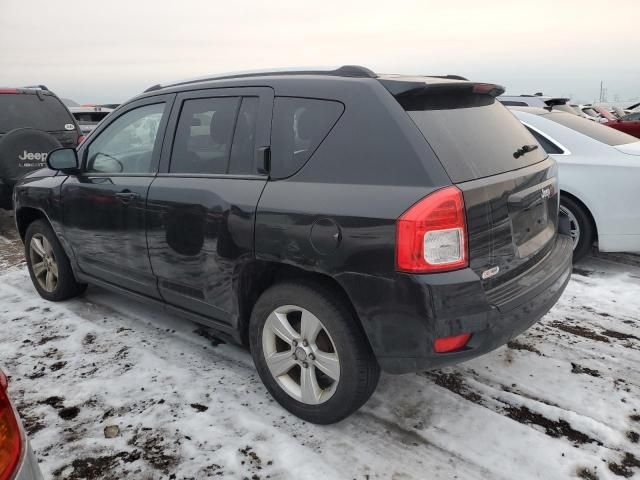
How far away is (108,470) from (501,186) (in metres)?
2.30

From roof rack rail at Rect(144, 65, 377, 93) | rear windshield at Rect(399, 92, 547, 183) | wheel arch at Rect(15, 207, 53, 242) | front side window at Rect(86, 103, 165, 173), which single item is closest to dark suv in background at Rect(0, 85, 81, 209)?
wheel arch at Rect(15, 207, 53, 242)

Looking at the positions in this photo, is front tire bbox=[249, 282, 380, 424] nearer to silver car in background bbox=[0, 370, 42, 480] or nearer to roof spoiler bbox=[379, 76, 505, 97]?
roof spoiler bbox=[379, 76, 505, 97]

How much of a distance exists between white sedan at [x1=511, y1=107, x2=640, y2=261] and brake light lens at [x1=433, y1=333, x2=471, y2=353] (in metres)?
3.08

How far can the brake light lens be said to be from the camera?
85.1 inches

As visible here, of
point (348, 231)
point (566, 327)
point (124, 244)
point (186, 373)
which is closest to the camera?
point (348, 231)

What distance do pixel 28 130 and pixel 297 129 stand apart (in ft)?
16.4

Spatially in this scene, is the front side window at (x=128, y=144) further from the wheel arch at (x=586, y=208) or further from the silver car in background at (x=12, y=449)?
the wheel arch at (x=586, y=208)

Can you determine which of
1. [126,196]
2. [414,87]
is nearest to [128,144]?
[126,196]

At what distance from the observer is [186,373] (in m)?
3.16

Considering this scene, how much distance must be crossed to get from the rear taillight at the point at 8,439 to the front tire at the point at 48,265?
300 cm

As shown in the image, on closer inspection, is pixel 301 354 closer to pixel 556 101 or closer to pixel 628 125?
pixel 556 101

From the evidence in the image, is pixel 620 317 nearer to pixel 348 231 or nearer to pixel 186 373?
pixel 348 231

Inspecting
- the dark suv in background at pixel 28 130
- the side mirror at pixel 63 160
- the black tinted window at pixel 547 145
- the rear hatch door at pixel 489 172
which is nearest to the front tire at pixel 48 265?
the side mirror at pixel 63 160

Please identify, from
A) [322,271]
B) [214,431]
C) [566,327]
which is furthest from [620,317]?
[214,431]
